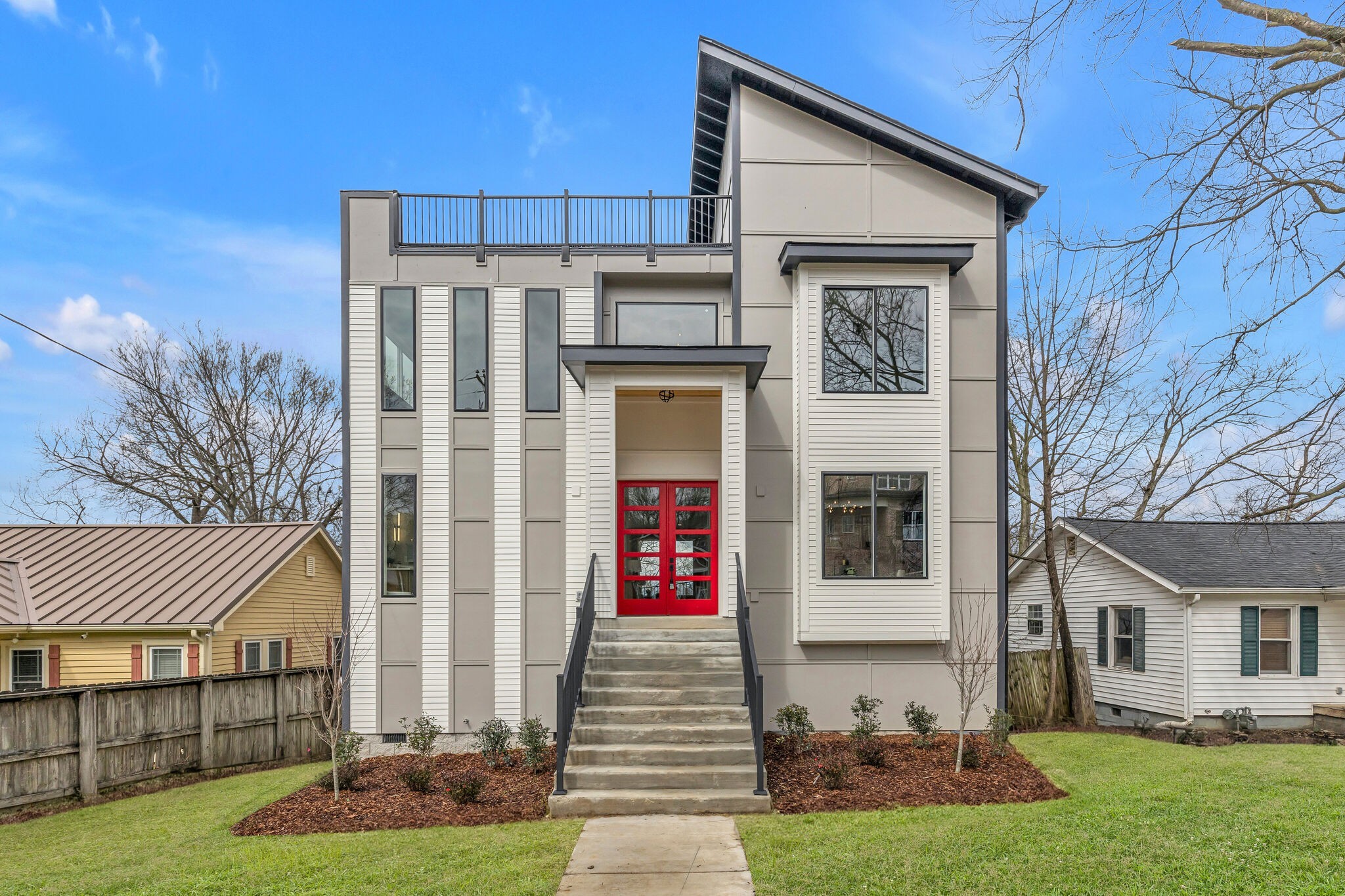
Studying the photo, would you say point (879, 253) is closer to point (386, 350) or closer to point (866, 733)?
point (866, 733)

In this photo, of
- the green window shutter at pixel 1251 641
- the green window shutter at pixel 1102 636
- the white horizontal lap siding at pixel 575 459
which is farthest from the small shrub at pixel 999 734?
the green window shutter at pixel 1102 636

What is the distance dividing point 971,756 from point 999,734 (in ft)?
1.71

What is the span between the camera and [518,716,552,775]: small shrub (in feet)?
30.1

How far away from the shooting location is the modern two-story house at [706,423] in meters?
11.0

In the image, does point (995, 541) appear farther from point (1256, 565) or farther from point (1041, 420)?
point (1256, 565)

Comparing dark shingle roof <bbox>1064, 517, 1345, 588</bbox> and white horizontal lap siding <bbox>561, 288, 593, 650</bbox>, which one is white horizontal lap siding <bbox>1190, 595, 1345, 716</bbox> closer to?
dark shingle roof <bbox>1064, 517, 1345, 588</bbox>

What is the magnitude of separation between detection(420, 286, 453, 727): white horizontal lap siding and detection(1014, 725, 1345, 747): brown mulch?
8902 millimetres

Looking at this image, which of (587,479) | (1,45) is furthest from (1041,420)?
(1,45)

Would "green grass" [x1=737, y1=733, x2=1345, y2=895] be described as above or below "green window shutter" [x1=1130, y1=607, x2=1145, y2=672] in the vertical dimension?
above

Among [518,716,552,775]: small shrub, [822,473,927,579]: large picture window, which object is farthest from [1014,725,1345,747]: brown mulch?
[518,716,552,775]: small shrub

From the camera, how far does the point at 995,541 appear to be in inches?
451

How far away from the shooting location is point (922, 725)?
9.97 meters

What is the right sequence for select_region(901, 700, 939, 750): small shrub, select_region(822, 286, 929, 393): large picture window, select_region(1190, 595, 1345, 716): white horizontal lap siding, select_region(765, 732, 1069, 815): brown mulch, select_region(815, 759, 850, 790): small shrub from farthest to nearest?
select_region(1190, 595, 1345, 716): white horizontal lap siding < select_region(822, 286, 929, 393): large picture window < select_region(901, 700, 939, 750): small shrub < select_region(815, 759, 850, 790): small shrub < select_region(765, 732, 1069, 815): brown mulch

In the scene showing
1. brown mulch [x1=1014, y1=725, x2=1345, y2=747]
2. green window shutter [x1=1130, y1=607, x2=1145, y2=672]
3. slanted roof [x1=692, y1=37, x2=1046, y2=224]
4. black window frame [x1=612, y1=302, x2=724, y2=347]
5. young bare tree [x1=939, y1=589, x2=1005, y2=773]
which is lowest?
brown mulch [x1=1014, y1=725, x2=1345, y2=747]
